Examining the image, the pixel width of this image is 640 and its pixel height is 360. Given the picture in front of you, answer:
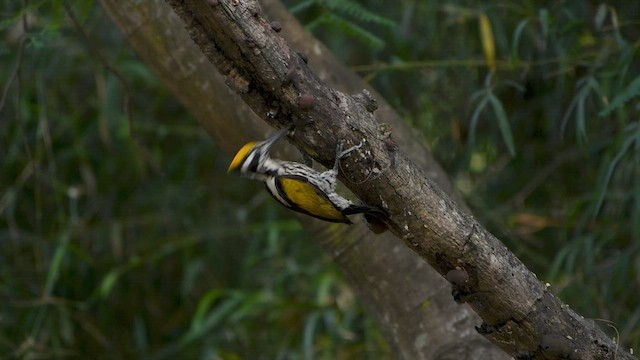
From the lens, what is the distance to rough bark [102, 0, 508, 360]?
8.10 feet

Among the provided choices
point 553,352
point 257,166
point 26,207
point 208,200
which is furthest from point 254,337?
point 553,352

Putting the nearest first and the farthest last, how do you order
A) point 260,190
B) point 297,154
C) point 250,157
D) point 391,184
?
point 391,184 → point 250,157 → point 297,154 → point 260,190

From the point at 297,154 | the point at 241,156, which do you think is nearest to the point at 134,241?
the point at 297,154

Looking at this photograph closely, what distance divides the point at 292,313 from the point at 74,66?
1.35 metres

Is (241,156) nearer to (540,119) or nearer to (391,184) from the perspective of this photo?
(391,184)

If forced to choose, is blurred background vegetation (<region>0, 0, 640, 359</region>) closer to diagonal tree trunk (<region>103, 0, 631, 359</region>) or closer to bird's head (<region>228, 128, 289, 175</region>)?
bird's head (<region>228, 128, 289, 175</region>)

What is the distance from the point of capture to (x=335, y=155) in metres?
1.65

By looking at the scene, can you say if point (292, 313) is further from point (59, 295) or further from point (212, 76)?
point (212, 76)

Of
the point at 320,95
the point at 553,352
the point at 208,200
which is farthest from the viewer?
the point at 208,200

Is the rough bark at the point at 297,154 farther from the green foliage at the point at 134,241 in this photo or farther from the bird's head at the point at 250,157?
the green foliage at the point at 134,241

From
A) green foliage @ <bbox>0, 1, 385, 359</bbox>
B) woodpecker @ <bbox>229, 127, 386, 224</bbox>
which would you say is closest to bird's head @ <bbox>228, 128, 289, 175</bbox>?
woodpecker @ <bbox>229, 127, 386, 224</bbox>

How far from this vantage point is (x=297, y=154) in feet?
8.34

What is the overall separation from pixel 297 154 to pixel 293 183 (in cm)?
31

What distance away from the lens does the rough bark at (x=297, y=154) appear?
247cm
